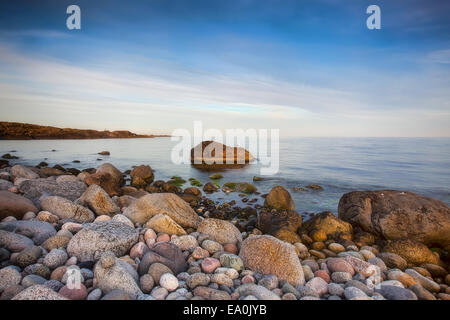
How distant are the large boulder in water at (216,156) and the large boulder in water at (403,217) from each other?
45.5 feet

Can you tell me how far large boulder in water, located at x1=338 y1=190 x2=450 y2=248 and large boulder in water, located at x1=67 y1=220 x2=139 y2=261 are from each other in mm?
6144

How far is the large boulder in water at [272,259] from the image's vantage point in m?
4.07

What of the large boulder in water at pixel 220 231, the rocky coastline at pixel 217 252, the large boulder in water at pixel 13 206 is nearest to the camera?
the rocky coastline at pixel 217 252

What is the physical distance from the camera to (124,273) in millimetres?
3521

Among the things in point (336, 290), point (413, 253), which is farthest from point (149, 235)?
point (413, 253)

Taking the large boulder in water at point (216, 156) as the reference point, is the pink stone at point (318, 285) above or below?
below

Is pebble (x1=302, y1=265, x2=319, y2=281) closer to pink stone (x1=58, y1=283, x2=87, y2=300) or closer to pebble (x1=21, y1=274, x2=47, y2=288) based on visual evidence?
pink stone (x1=58, y1=283, x2=87, y2=300)

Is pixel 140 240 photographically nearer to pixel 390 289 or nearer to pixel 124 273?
pixel 124 273

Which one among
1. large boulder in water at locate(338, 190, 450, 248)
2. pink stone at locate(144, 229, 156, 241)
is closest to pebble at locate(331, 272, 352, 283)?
large boulder in water at locate(338, 190, 450, 248)

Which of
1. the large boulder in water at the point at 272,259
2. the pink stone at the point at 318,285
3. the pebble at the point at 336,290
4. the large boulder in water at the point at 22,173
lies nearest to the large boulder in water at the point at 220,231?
the large boulder in water at the point at 272,259

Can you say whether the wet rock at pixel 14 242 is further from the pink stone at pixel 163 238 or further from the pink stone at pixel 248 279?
the pink stone at pixel 248 279

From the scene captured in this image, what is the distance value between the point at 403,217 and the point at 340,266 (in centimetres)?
358

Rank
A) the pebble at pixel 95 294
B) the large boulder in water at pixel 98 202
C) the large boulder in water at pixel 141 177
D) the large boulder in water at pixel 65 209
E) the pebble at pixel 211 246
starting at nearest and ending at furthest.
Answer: the pebble at pixel 95 294
the pebble at pixel 211 246
the large boulder in water at pixel 65 209
the large boulder in water at pixel 98 202
the large boulder in water at pixel 141 177
